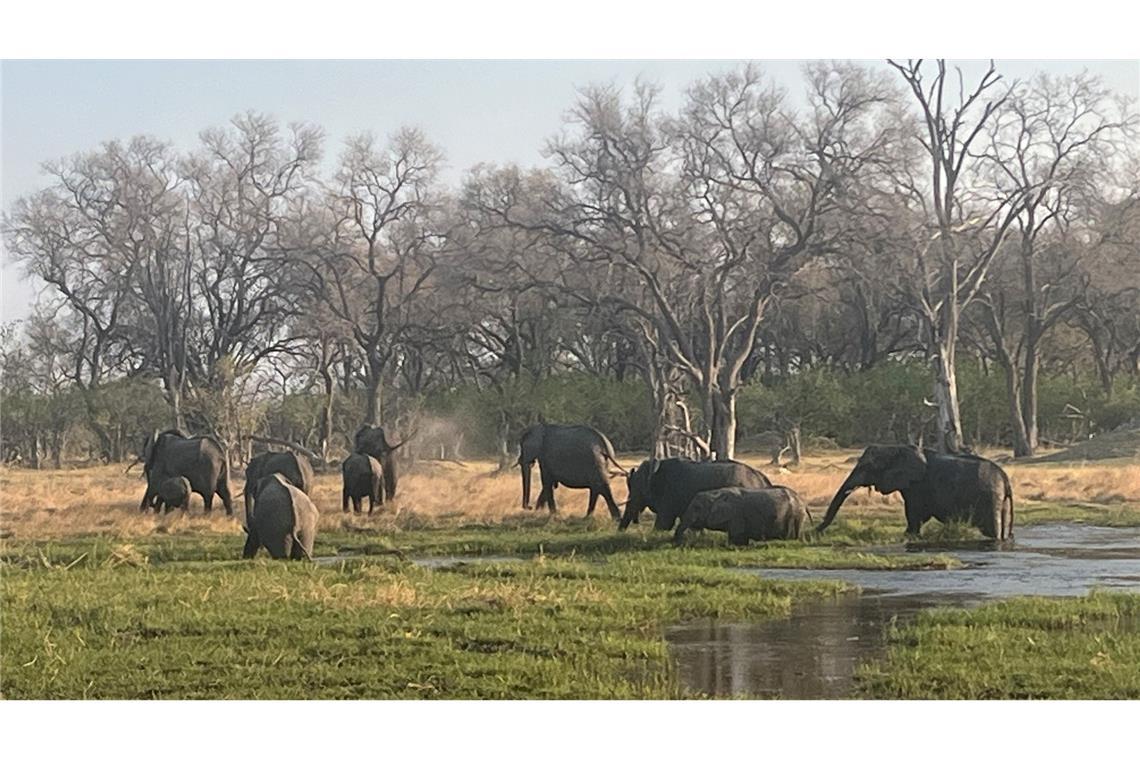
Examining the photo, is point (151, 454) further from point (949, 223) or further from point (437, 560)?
point (949, 223)

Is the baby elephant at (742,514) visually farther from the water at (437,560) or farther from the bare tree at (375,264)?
the bare tree at (375,264)

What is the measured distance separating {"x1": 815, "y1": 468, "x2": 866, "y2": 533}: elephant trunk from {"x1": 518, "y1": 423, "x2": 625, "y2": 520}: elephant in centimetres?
470

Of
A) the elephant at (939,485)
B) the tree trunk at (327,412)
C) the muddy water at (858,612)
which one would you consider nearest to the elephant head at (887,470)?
the elephant at (939,485)

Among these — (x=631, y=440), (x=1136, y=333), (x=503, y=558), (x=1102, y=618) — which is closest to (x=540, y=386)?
(x=631, y=440)

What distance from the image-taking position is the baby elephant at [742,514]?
72.9 ft

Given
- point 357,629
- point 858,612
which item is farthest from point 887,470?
point 357,629

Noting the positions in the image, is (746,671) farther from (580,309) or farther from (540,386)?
(580,309)

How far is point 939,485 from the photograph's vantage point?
80.2 ft

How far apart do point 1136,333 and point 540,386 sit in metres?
12.8

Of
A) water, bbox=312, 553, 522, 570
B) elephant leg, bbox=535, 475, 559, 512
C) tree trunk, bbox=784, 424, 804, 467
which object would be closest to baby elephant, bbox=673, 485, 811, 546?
water, bbox=312, 553, 522, 570

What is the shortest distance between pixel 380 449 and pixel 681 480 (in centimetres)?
699

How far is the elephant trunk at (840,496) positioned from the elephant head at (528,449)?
19.5 feet

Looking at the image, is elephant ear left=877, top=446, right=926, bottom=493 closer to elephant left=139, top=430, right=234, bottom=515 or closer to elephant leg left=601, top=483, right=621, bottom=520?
elephant leg left=601, top=483, right=621, bottom=520

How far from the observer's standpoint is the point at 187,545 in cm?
2256
